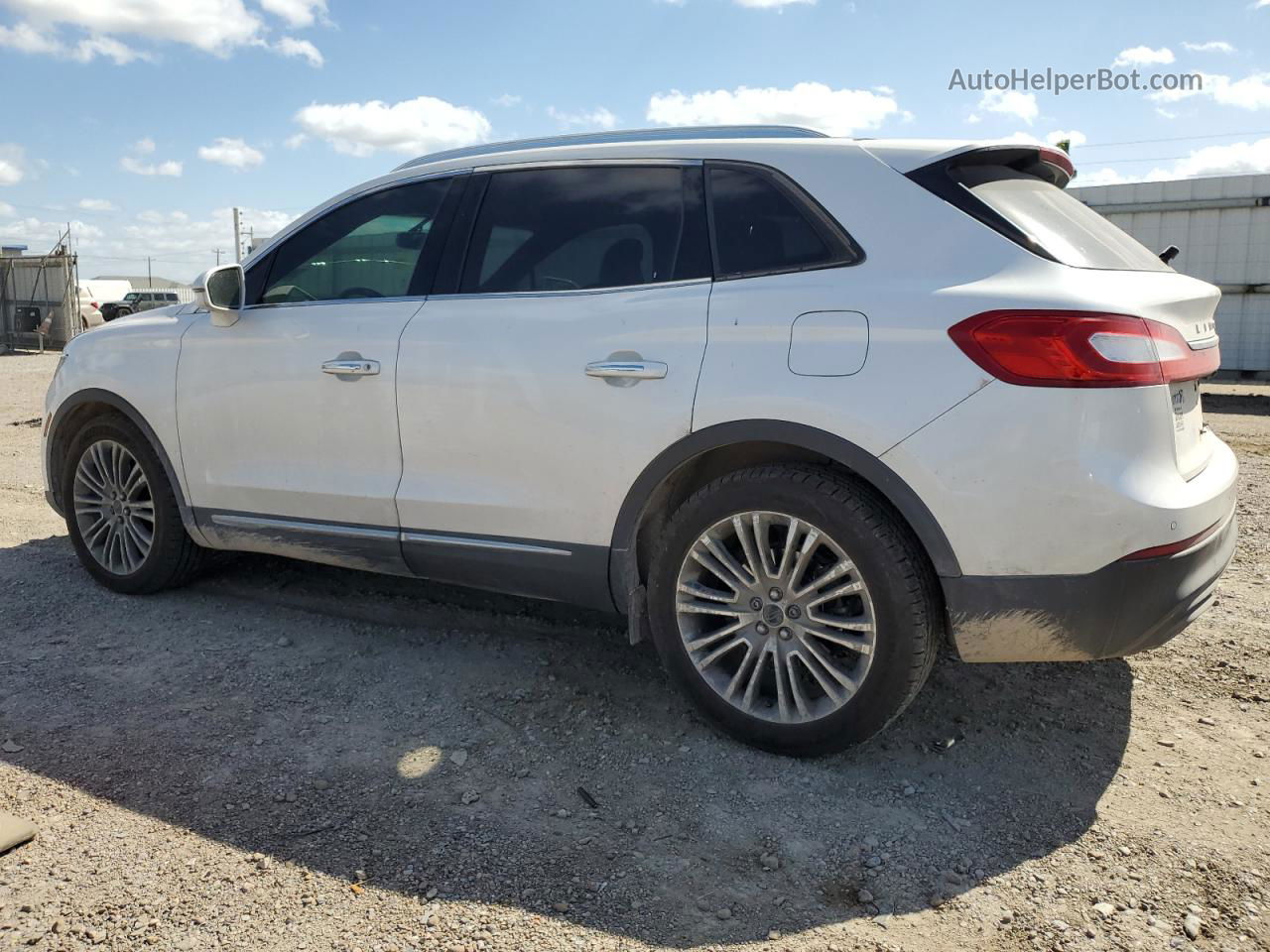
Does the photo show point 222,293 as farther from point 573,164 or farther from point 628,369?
point 628,369

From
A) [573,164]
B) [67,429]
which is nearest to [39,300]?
Result: [67,429]

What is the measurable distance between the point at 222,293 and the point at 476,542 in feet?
5.33

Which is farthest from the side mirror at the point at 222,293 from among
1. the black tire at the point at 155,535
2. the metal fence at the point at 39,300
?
the metal fence at the point at 39,300

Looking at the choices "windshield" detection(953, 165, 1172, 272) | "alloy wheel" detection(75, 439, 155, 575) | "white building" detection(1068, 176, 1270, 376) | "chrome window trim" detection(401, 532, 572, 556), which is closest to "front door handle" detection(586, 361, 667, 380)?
"chrome window trim" detection(401, 532, 572, 556)

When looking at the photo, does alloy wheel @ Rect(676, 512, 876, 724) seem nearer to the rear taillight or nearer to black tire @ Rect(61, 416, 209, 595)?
the rear taillight

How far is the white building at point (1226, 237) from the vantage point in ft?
47.7

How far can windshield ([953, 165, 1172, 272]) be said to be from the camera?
3.01 meters

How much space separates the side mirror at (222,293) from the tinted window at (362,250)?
11 centimetres

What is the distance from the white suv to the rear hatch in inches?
0.6

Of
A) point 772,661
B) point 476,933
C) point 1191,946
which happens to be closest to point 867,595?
point 772,661

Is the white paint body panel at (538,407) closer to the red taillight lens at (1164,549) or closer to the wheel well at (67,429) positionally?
the red taillight lens at (1164,549)

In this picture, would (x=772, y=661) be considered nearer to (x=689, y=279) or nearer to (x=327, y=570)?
(x=689, y=279)

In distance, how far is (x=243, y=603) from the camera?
4.78 m

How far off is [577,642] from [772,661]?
1187 mm
